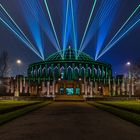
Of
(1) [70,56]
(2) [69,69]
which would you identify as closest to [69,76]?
(2) [69,69]

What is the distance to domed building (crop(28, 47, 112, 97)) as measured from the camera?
115 meters

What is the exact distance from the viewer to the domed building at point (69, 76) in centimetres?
11531

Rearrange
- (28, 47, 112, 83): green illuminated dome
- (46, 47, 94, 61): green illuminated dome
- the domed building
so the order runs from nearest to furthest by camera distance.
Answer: the domed building < (28, 47, 112, 83): green illuminated dome < (46, 47, 94, 61): green illuminated dome

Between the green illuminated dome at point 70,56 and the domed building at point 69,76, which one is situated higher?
the green illuminated dome at point 70,56

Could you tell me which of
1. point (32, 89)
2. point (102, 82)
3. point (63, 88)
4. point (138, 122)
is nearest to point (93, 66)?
point (102, 82)

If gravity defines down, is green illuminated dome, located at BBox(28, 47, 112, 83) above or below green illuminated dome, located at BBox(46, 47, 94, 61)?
below

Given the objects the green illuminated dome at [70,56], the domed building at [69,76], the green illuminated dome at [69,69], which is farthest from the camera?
the green illuminated dome at [70,56]

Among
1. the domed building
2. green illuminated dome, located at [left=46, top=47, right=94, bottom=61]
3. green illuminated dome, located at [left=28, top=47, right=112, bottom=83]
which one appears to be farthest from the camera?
green illuminated dome, located at [left=46, top=47, right=94, bottom=61]

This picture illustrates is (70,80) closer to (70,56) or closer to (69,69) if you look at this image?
(69,69)

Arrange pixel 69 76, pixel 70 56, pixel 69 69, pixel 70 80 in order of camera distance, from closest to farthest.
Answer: pixel 70 80 < pixel 69 69 < pixel 69 76 < pixel 70 56

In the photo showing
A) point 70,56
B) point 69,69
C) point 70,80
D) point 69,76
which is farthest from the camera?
point 70,56

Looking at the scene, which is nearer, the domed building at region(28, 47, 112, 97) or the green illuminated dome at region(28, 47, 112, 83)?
the domed building at region(28, 47, 112, 97)

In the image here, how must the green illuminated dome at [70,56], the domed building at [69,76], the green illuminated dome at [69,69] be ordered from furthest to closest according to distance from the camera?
the green illuminated dome at [70,56] → the green illuminated dome at [69,69] → the domed building at [69,76]

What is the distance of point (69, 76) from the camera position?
122 m
